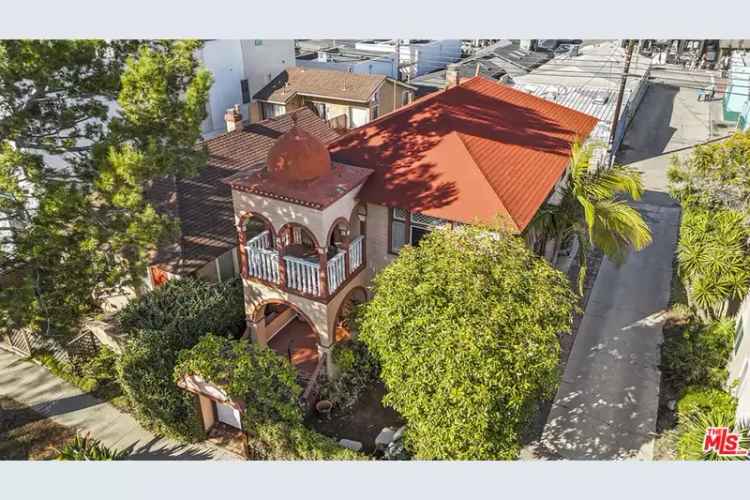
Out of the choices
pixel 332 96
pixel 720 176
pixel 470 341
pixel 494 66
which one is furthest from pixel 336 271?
pixel 494 66

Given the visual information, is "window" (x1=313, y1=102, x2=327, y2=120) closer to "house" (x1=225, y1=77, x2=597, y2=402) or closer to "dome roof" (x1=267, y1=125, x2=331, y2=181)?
"house" (x1=225, y1=77, x2=597, y2=402)

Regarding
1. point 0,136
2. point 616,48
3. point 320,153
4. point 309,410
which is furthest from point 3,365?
point 616,48

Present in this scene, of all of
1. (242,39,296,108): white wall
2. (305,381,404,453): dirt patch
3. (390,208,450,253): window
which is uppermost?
(242,39,296,108): white wall

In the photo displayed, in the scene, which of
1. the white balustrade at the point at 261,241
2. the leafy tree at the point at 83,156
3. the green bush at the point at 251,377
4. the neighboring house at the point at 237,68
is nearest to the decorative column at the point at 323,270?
the green bush at the point at 251,377

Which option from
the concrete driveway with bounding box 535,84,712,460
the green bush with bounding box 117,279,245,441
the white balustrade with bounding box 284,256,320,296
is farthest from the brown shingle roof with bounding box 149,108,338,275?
the concrete driveway with bounding box 535,84,712,460

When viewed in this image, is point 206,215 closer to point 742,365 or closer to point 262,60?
point 742,365

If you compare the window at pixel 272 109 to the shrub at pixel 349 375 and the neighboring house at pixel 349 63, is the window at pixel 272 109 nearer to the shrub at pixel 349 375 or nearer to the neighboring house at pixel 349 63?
the neighboring house at pixel 349 63

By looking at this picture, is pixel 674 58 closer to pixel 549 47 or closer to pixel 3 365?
pixel 549 47
